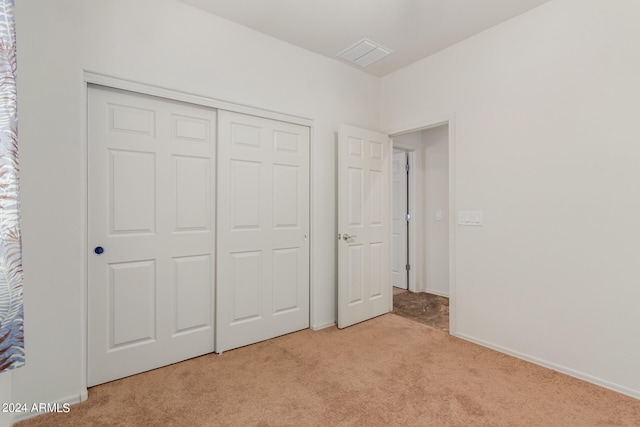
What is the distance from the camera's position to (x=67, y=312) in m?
1.87

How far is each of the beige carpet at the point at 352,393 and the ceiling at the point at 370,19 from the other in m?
2.76

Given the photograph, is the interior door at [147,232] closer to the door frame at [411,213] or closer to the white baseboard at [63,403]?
the white baseboard at [63,403]

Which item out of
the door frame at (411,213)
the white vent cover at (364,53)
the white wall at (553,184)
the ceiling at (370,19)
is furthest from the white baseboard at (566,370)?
the white vent cover at (364,53)

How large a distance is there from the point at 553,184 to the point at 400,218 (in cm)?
237

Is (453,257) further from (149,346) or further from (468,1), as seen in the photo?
(149,346)

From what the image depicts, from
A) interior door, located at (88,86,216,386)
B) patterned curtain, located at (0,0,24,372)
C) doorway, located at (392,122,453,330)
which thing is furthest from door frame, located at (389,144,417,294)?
patterned curtain, located at (0,0,24,372)

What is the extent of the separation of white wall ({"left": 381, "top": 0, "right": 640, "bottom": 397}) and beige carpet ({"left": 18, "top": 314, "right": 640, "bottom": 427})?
29 centimetres

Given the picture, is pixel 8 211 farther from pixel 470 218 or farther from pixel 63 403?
pixel 470 218

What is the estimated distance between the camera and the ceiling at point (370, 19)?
2.32 m

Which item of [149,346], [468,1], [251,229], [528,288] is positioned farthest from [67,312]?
[468,1]

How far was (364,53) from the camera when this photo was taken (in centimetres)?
304

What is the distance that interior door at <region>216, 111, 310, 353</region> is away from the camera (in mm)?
2555

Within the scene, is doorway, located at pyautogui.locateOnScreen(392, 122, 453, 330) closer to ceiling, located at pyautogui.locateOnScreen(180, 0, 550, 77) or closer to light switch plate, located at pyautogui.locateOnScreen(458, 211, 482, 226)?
light switch plate, located at pyautogui.locateOnScreen(458, 211, 482, 226)

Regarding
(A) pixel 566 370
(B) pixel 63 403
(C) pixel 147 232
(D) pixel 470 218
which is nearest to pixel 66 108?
(C) pixel 147 232
